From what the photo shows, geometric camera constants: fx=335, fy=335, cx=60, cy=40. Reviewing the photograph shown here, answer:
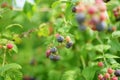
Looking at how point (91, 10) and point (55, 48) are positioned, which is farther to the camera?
point (55, 48)

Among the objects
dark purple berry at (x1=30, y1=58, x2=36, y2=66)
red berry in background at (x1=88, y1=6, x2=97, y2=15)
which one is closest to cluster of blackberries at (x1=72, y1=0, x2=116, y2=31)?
red berry in background at (x1=88, y1=6, x2=97, y2=15)

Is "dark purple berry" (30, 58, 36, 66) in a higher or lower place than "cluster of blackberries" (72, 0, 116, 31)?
lower

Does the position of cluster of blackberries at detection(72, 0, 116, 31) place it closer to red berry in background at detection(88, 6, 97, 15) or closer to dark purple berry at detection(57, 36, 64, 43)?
red berry in background at detection(88, 6, 97, 15)

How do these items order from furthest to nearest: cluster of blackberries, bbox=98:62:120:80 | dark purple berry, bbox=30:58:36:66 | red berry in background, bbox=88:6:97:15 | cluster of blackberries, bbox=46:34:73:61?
1. dark purple berry, bbox=30:58:36:66
2. cluster of blackberries, bbox=46:34:73:61
3. cluster of blackberries, bbox=98:62:120:80
4. red berry in background, bbox=88:6:97:15

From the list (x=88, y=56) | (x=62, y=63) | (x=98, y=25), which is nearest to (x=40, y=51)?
(x=62, y=63)

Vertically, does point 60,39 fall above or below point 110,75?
above

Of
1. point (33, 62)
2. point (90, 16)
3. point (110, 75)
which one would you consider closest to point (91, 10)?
point (90, 16)

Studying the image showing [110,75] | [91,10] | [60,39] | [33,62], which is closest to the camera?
[91,10]

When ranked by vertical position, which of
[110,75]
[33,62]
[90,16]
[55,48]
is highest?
[90,16]

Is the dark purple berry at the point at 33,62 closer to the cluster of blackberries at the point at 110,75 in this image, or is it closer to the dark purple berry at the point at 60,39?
the dark purple berry at the point at 60,39

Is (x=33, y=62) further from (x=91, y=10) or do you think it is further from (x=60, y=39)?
(x=91, y=10)

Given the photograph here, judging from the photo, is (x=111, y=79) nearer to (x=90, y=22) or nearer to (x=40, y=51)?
(x=90, y=22)
